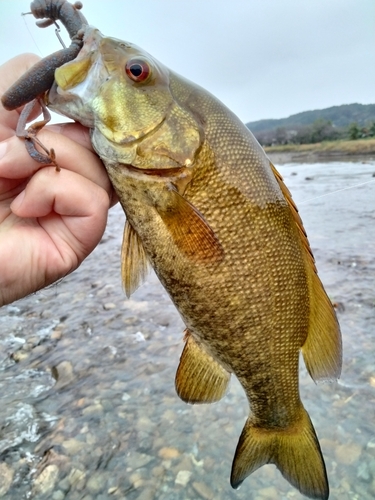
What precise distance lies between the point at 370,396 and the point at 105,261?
5.17 metres

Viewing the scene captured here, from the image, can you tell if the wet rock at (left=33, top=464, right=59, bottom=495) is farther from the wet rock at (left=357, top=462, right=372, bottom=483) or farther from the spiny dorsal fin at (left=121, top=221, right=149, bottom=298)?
the wet rock at (left=357, top=462, right=372, bottom=483)

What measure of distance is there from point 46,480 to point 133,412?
812mm

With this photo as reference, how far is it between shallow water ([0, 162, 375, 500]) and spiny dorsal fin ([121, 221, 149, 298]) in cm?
158

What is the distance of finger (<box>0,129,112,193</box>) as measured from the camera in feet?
5.52

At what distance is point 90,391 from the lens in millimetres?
3693

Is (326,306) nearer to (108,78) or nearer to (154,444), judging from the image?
(108,78)

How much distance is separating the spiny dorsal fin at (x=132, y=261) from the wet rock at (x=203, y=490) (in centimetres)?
157

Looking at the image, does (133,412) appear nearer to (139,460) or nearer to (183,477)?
(139,460)

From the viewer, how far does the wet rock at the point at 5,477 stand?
275 centimetres

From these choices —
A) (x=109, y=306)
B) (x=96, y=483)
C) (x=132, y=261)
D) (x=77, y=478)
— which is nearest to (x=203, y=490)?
(x=96, y=483)

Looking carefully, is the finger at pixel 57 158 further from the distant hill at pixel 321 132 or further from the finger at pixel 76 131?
the distant hill at pixel 321 132

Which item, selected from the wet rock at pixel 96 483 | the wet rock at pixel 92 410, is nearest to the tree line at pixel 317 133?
the wet rock at pixel 92 410

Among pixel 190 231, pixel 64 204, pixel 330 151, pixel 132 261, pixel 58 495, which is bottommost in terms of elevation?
pixel 330 151

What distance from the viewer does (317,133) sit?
6153 centimetres
